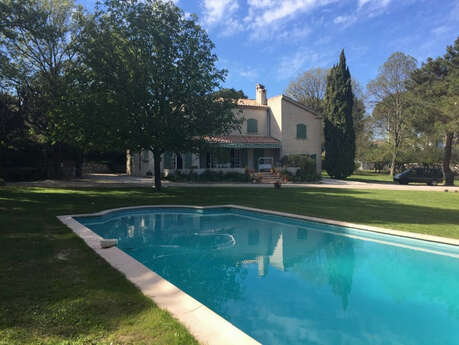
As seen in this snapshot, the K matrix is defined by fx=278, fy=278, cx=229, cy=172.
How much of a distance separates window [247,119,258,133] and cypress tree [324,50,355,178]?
803 centimetres

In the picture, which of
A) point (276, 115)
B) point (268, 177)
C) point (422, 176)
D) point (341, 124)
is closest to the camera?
point (268, 177)

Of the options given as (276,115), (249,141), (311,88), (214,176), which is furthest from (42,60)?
(311,88)

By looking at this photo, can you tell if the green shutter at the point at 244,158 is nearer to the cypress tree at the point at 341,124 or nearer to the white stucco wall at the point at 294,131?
the white stucco wall at the point at 294,131

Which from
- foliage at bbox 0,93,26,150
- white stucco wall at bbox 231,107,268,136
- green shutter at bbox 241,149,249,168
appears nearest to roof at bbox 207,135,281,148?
white stucco wall at bbox 231,107,268,136

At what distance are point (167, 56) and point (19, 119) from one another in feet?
46.4

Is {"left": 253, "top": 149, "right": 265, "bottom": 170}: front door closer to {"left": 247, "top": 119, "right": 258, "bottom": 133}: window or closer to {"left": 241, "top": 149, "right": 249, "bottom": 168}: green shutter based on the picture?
{"left": 241, "top": 149, "right": 249, "bottom": 168}: green shutter

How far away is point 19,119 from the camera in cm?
2066

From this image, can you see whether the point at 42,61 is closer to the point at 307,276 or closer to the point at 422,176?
the point at 307,276

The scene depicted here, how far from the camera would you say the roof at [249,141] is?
25.2 metres

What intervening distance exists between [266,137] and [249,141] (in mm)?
3061

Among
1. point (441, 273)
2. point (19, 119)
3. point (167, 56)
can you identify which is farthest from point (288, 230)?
point (19, 119)

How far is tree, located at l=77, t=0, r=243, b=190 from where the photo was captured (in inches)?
528

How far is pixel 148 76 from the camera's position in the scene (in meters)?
13.8

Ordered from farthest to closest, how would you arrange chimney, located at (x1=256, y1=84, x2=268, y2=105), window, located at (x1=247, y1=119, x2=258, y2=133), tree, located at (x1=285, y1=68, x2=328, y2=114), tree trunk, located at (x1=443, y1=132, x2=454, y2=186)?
1. tree, located at (x1=285, y1=68, x2=328, y2=114)
2. chimney, located at (x1=256, y1=84, x2=268, y2=105)
3. window, located at (x1=247, y1=119, x2=258, y2=133)
4. tree trunk, located at (x1=443, y1=132, x2=454, y2=186)
